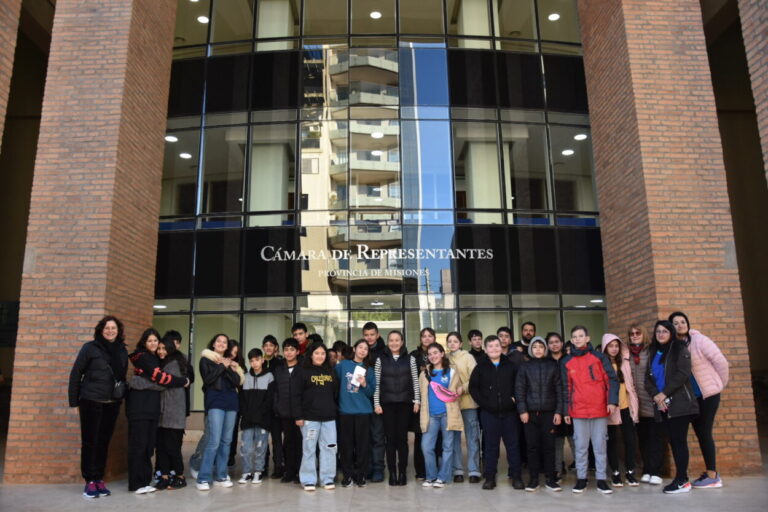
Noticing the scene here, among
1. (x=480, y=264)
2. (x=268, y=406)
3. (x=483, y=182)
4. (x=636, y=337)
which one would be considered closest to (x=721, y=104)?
(x=483, y=182)

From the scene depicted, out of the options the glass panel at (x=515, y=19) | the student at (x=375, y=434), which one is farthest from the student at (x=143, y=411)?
the glass panel at (x=515, y=19)

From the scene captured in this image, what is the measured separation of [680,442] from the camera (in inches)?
278

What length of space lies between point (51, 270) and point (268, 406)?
3816 millimetres

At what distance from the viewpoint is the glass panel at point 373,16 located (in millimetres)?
15430

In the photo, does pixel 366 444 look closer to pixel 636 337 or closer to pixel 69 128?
pixel 636 337

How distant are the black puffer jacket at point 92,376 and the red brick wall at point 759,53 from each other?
25.4 ft

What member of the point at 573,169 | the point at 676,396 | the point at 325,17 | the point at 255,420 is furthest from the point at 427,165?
the point at 676,396

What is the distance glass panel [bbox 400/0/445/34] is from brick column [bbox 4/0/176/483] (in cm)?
742

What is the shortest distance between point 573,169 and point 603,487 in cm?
952

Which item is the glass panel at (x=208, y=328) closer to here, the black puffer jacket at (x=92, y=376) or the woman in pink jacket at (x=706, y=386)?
the black puffer jacket at (x=92, y=376)

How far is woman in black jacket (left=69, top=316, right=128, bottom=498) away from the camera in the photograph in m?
7.14

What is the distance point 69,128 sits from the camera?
8.93 metres

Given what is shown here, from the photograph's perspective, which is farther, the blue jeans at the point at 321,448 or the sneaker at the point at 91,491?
the blue jeans at the point at 321,448

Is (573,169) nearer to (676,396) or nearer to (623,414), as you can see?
(623,414)
